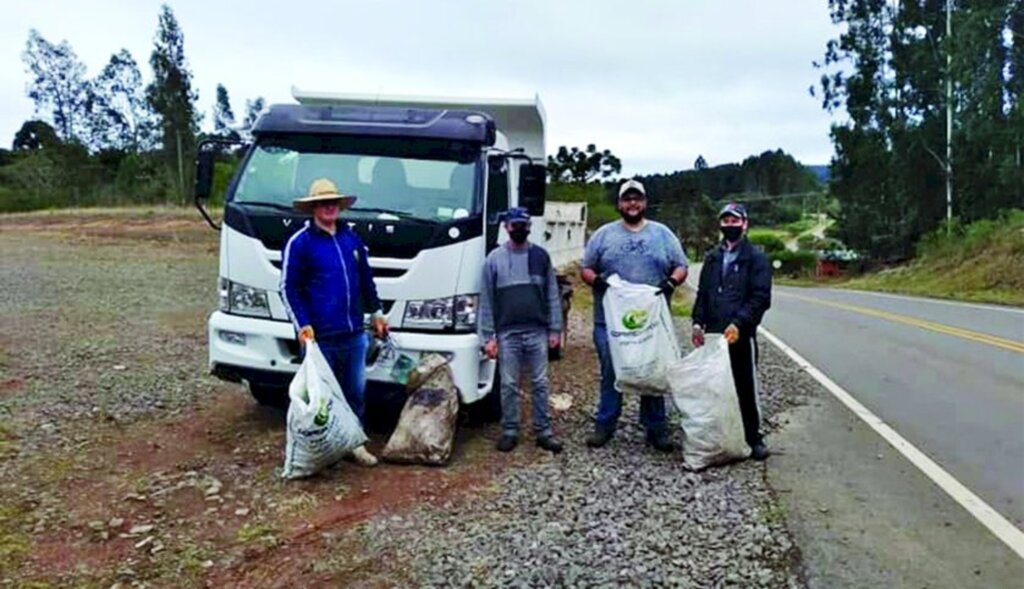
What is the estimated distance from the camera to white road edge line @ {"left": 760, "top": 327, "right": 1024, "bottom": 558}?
484cm

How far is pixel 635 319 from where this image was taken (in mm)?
6203

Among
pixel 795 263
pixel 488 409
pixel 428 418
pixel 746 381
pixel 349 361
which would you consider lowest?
pixel 488 409

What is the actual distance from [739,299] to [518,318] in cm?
157

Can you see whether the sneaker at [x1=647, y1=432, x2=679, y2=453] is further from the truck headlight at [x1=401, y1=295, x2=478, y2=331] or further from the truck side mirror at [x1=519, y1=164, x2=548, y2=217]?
the truck side mirror at [x1=519, y1=164, x2=548, y2=217]

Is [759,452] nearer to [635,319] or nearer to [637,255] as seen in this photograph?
[635,319]

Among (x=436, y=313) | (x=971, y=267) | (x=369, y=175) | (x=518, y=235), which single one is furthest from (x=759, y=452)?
(x=971, y=267)

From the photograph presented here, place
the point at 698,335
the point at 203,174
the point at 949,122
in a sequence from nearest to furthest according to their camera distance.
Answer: the point at 698,335 → the point at 203,174 → the point at 949,122

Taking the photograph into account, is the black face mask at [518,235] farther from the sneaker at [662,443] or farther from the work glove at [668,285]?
the sneaker at [662,443]

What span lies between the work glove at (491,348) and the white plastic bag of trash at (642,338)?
0.86 m


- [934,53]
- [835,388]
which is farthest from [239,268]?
[934,53]

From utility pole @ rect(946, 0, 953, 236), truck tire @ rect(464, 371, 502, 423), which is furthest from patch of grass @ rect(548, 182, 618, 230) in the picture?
truck tire @ rect(464, 371, 502, 423)

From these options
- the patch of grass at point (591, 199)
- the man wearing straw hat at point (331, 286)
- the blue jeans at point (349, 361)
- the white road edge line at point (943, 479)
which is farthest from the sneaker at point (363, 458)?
the patch of grass at point (591, 199)

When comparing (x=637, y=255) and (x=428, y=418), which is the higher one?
(x=637, y=255)

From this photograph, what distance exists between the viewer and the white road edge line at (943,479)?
484 cm
